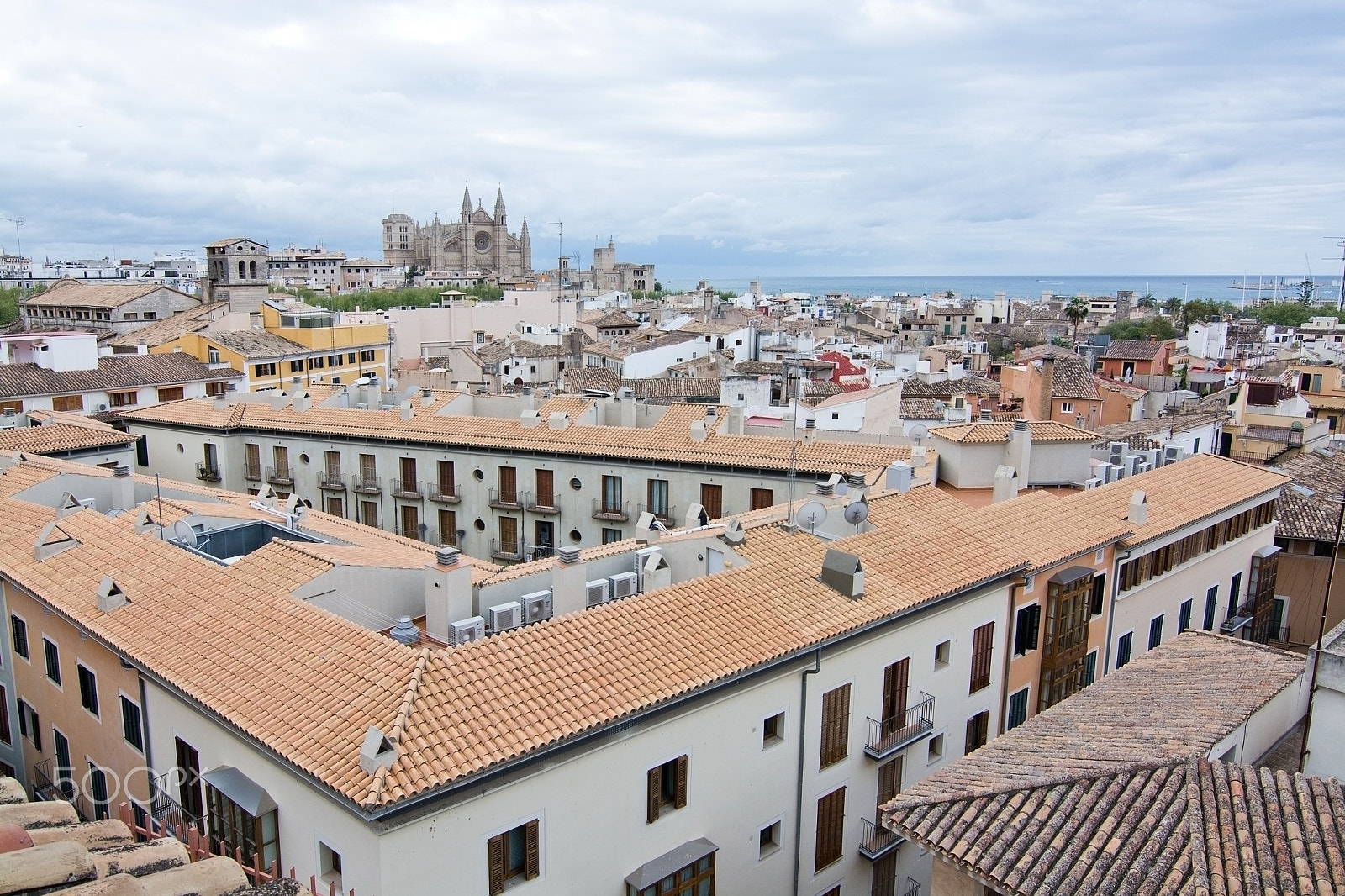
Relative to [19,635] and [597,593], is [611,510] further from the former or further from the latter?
[19,635]

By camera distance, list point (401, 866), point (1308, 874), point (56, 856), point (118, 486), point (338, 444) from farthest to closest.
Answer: point (338, 444) → point (118, 486) → point (401, 866) → point (1308, 874) → point (56, 856)

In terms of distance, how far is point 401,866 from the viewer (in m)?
10.5

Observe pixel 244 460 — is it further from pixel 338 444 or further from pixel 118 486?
pixel 118 486

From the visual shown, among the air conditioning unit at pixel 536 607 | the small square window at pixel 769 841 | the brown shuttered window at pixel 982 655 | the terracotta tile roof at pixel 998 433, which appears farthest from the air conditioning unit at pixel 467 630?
the terracotta tile roof at pixel 998 433

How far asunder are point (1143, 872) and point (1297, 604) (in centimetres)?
2378

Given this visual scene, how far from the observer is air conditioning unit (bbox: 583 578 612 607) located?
1634 cm

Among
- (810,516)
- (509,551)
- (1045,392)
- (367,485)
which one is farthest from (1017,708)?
(1045,392)

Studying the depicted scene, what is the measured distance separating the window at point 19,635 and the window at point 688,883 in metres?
12.8

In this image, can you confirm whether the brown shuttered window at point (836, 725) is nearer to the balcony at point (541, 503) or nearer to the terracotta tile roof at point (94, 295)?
the balcony at point (541, 503)

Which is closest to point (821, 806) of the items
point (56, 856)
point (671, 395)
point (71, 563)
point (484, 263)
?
point (56, 856)

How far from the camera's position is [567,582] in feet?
51.2

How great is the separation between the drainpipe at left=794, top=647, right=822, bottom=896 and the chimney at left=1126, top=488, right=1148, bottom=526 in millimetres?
11108

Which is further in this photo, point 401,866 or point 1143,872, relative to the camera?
point 401,866

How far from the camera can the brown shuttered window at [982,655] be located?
18.4m
